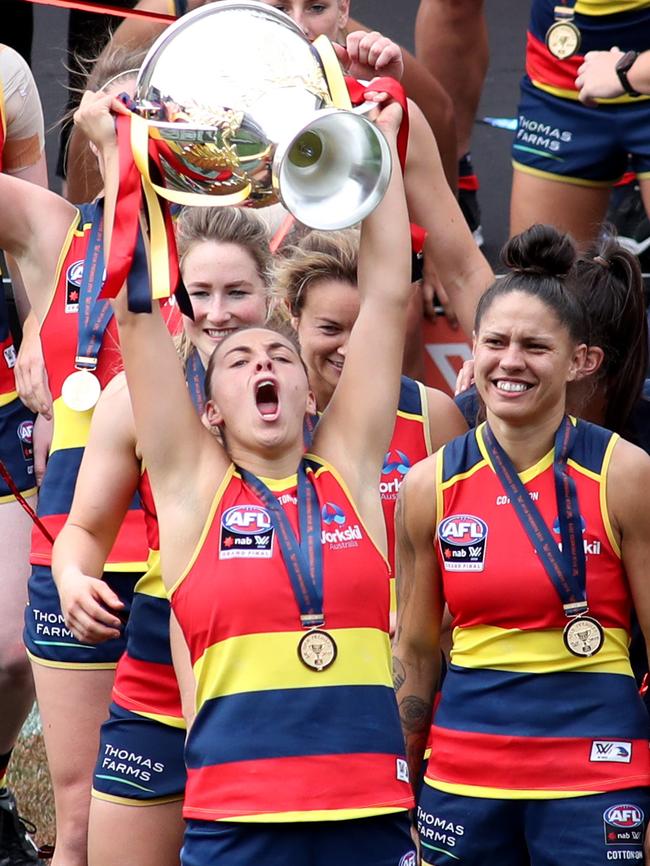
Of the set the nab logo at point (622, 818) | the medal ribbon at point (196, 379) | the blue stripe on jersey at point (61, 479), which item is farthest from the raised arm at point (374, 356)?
the blue stripe on jersey at point (61, 479)

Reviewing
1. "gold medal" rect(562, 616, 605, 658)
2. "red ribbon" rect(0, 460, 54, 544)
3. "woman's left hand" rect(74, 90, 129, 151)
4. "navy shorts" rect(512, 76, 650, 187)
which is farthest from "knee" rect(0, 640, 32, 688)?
"navy shorts" rect(512, 76, 650, 187)

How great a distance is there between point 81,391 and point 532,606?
115cm

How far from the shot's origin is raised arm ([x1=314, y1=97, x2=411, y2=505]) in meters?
3.20

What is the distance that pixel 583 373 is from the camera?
3.53 m

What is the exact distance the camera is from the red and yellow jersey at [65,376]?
12.7ft

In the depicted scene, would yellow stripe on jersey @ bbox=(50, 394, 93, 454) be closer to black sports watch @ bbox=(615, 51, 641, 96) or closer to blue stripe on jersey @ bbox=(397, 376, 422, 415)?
blue stripe on jersey @ bbox=(397, 376, 422, 415)

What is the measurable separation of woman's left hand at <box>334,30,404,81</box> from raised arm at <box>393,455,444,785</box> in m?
0.83

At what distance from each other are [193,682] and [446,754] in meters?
0.49

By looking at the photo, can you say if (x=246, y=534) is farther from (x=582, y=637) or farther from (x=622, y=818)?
(x=622, y=818)

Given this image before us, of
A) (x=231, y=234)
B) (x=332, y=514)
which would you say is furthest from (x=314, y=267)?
(x=332, y=514)

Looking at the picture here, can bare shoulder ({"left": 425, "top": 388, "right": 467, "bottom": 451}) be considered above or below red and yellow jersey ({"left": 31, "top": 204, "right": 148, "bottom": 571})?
above

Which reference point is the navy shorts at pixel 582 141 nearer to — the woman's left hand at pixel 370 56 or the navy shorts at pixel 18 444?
the woman's left hand at pixel 370 56

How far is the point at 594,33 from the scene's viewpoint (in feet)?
16.5

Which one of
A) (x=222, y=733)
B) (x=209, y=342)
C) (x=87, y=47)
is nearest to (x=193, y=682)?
(x=222, y=733)
